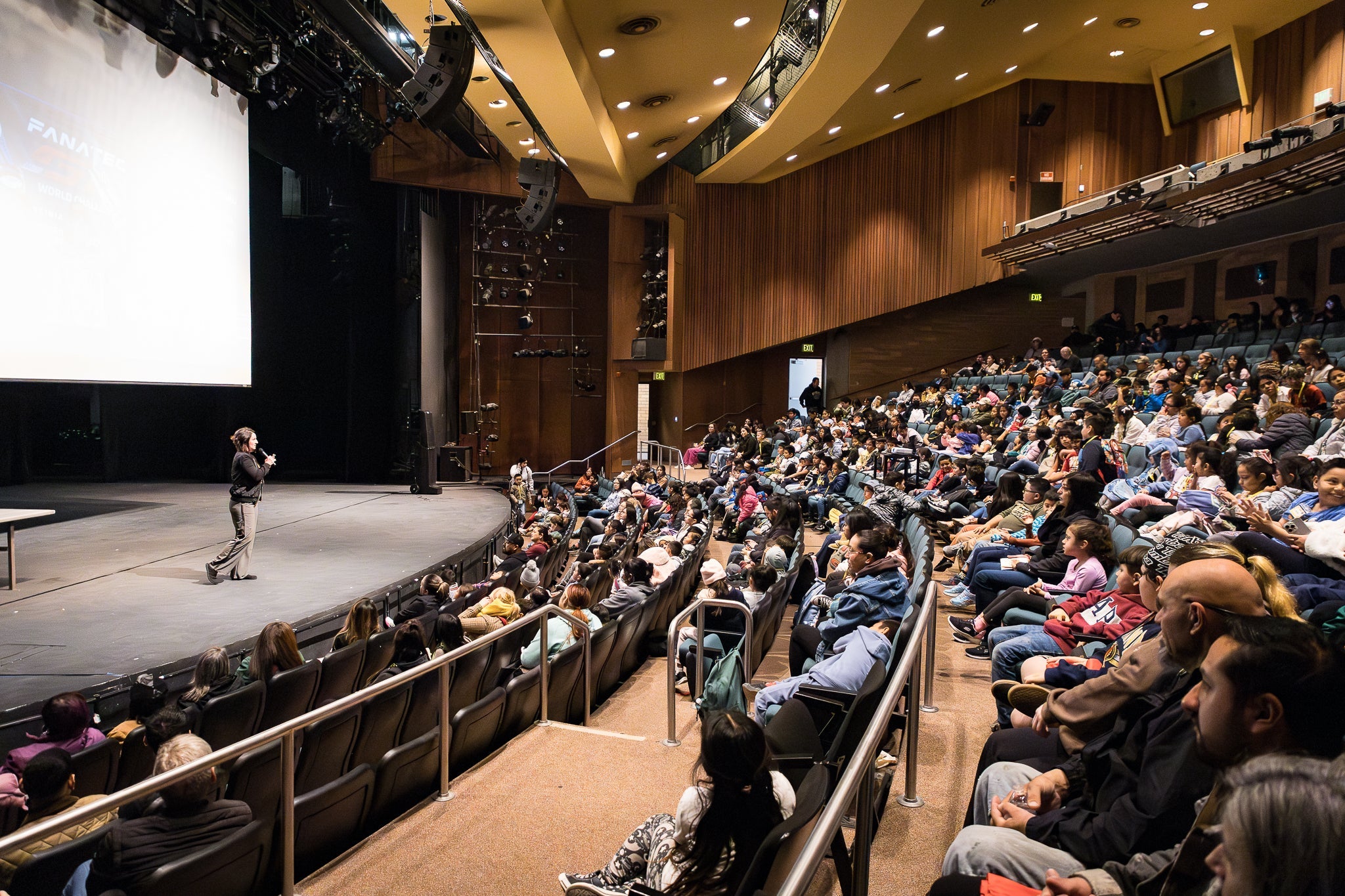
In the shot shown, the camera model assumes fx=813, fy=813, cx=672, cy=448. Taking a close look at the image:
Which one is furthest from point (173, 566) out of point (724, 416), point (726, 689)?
point (724, 416)


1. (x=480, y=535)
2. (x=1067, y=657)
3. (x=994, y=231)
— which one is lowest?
(x=480, y=535)

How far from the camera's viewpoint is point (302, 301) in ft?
51.1

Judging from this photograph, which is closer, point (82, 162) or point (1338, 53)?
point (82, 162)

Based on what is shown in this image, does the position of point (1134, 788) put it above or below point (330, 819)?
above

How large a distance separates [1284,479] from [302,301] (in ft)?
51.4

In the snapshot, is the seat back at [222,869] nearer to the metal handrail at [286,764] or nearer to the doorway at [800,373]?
the metal handrail at [286,764]

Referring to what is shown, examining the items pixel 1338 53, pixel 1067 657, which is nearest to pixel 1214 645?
pixel 1067 657

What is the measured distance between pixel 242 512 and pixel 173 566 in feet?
3.78

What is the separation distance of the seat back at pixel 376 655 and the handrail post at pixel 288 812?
69.5 inches

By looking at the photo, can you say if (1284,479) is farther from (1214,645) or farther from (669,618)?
(669,618)

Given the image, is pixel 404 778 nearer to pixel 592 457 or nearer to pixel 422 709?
pixel 422 709

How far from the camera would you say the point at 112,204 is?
760 centimetres

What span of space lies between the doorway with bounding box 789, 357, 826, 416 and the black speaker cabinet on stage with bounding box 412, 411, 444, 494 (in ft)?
27.1

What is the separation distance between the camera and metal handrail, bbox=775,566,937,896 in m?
1.19
